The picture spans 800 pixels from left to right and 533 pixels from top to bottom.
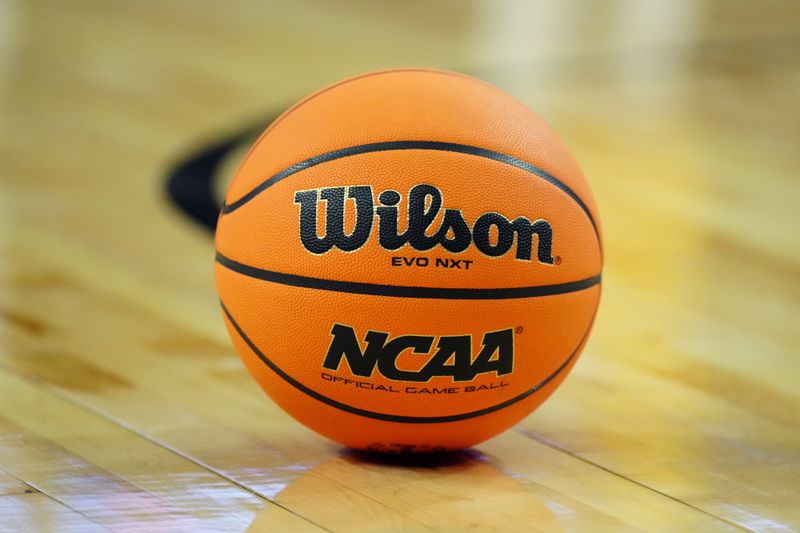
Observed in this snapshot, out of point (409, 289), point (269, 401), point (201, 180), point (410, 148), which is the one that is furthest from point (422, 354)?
point (201, 180)

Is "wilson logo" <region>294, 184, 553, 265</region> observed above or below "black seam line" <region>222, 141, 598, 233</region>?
below

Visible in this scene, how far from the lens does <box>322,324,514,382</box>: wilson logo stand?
1.55 meters

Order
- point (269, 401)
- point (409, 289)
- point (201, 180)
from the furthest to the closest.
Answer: point (201, 180) < point (269, 401) < point (409, 289)

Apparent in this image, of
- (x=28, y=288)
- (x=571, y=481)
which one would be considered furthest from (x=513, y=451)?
(x=28, y=288)

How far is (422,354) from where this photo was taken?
1.55 m

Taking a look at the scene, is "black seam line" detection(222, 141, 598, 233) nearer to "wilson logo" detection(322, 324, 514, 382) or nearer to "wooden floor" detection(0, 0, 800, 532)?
"wilson logo" detection(322, 324, 514, 382)

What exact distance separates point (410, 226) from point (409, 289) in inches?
3.2

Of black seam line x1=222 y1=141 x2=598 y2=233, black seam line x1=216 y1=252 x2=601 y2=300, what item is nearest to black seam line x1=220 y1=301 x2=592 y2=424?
black seam line x1=216 y1=252 x2=601 y2=300

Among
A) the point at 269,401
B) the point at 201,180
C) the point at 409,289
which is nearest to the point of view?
the point at 409,289

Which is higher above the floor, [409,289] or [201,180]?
[201,180]

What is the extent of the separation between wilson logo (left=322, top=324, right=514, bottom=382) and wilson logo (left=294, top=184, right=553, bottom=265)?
0.37 ft

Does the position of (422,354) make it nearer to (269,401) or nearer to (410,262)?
(410,262)

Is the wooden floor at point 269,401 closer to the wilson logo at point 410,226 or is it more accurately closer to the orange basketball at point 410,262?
the orange basketball at point 410,262

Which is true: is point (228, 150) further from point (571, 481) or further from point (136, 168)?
point (571, 481)
